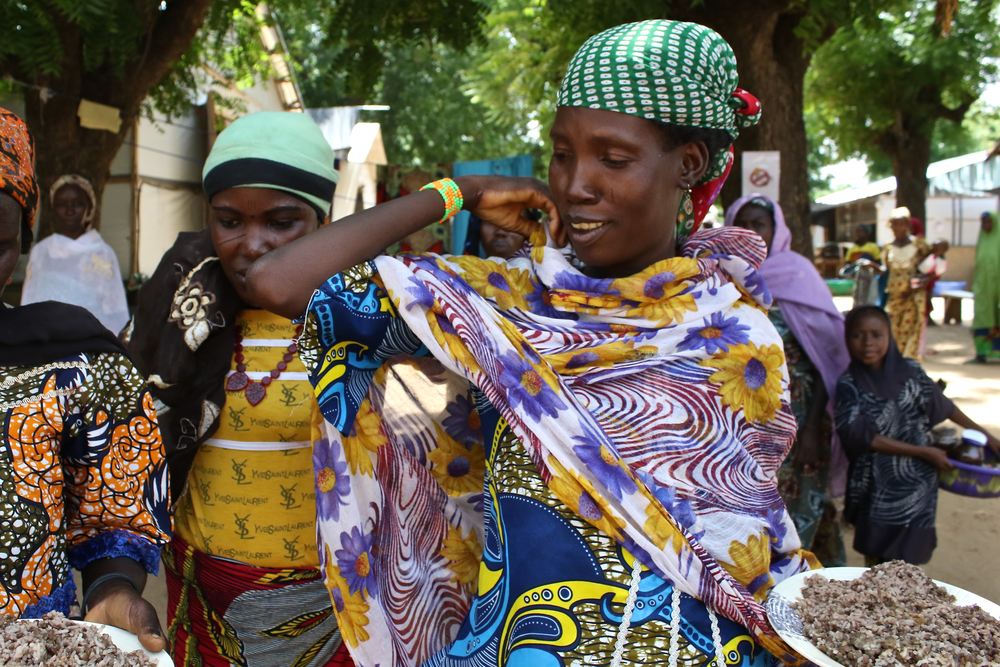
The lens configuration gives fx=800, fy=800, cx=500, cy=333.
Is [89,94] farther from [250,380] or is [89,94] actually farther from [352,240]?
[352,240]

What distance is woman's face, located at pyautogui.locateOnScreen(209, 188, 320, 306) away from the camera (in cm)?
203

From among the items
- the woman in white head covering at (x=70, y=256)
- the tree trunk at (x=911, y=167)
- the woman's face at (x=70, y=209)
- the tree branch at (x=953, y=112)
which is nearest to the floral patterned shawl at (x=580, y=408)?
the woman in white head covering at (x=70, y=256)

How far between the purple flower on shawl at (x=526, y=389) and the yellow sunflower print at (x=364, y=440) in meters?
0.41

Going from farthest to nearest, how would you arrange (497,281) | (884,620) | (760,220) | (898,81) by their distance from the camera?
(898,81) < (760,220) < (497,281) < (884,620)

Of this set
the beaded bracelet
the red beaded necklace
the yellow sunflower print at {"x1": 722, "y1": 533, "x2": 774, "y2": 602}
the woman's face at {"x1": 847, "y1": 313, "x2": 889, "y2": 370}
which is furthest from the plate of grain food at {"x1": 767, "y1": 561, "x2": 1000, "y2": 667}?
the woman's face at {"x1": 847, "y1": 313, "x2": 889, "y2": 370}

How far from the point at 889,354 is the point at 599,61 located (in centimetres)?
321

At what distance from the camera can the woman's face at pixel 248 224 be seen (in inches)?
80.0

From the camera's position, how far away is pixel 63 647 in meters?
1.18

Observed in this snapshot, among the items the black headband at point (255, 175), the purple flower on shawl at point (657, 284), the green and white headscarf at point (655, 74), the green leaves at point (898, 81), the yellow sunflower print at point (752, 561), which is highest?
the green leaves at point (898, 81)

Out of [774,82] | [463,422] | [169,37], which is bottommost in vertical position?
[463,422]

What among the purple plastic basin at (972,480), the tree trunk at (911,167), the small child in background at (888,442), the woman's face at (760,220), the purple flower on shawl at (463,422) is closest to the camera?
the purple flower on shawl at (463,422)

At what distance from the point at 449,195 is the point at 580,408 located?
563 mm

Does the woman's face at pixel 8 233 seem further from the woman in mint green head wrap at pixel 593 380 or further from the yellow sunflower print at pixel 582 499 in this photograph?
the yellow sunflower print at pixel 582 499

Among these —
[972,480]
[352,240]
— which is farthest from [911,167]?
[352,240]
